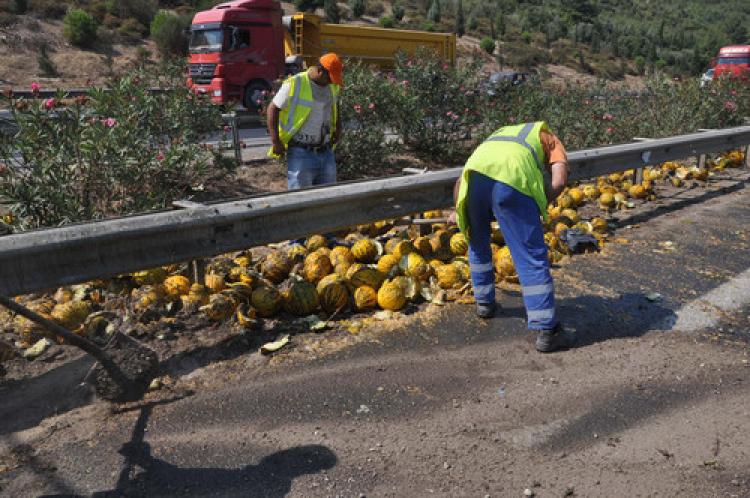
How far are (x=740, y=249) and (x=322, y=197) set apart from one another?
4431 mm

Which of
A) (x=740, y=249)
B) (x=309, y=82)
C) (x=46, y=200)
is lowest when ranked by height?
(x=740, y=249)

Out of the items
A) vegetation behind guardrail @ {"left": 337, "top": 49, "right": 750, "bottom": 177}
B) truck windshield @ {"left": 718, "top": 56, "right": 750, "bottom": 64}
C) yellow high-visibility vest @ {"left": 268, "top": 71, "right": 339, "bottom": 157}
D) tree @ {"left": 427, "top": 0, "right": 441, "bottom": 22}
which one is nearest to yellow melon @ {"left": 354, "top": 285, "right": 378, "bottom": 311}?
yellow high-visibility vest @ {"left": 268, "top": 71, "right": 339, "bottom": 157}

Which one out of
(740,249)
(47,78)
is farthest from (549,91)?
(47,78)

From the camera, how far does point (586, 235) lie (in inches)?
255

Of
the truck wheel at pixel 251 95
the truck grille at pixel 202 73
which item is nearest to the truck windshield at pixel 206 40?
the truck grille at pixel 202 73

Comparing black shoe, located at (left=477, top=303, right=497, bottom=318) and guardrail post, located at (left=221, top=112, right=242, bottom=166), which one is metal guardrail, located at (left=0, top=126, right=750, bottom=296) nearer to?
black shoe, located at (left=477, top=303, right=497, bottom=318)

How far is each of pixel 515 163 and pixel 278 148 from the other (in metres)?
3.04

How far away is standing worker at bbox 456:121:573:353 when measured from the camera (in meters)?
4.25

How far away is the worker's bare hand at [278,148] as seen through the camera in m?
6.59

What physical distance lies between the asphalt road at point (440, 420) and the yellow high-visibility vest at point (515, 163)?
0.96 m

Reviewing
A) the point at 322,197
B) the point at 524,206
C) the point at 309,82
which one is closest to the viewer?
the point at 524,206

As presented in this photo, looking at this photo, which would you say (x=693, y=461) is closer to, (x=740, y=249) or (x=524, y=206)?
(x=524, y=206)

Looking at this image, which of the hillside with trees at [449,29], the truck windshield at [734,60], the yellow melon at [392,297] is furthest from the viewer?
the hillside with trees at [449,29]

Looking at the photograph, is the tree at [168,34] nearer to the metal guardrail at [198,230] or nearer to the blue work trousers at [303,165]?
the blue work trousers at [303,165]
